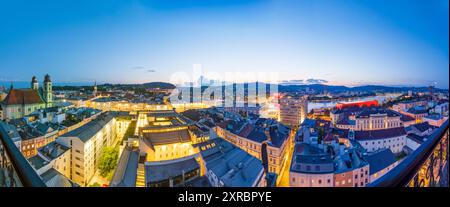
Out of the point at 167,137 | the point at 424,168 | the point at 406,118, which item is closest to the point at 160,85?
the point at 167,137

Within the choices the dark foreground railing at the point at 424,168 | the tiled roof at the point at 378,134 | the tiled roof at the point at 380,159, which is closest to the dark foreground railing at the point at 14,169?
the dark foreground railing at the point at 424,168

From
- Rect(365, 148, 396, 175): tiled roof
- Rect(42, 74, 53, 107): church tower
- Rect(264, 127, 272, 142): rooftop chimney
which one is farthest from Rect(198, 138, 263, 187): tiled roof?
Rect(42, 74, 53, 107): church tower

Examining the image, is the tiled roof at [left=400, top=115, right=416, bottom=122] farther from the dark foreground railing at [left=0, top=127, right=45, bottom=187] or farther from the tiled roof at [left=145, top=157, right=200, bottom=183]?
the dark foreground railing at [left=0, top=127, right=45, bottom=187]

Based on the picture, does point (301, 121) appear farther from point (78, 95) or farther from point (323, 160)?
point (78, 95)

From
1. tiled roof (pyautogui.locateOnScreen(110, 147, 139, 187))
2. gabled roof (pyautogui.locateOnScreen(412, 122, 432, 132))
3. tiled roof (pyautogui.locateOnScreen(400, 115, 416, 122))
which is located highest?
tiled roof (pyautogui.locateOnScreen(400, 115, 416, 122))

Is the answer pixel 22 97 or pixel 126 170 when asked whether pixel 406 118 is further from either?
pixel 22 97
